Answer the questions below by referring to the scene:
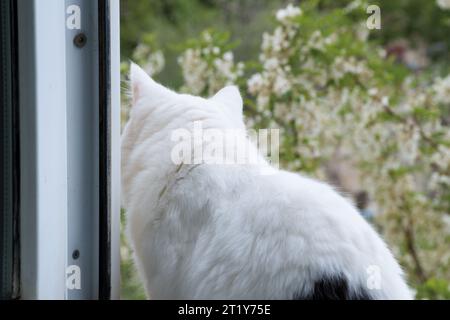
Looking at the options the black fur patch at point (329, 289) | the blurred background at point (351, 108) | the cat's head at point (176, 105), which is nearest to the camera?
the black fur patch at point (329, 289)

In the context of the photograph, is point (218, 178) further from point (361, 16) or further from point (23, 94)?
point (361, 16)

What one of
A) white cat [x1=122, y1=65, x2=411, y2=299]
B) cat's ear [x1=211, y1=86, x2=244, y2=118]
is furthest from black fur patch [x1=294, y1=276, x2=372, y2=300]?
cat's ear [x1=211, y1=86, x2=244, y2=118]

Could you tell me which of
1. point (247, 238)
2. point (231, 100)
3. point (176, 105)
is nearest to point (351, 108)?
point (231, 100)

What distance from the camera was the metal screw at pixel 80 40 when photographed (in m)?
0.64

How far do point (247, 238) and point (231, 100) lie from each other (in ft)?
1.11

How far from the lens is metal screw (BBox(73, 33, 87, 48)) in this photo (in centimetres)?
64

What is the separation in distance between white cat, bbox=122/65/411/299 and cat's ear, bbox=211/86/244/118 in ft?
0.36

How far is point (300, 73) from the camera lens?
1.33m

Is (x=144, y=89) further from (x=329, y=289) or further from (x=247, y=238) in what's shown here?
(x=329, y=289)

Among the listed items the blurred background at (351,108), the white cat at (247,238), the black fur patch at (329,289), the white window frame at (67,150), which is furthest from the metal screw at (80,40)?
the blurred background at (351,108)

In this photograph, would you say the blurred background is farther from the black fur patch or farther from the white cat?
Answer: the black fur patch

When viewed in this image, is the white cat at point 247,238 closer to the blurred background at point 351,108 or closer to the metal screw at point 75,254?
the metal screw at point 75,254

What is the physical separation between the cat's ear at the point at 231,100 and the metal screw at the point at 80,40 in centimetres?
29

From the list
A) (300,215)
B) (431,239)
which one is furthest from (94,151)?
(431,239)
